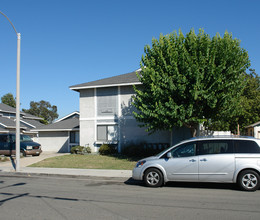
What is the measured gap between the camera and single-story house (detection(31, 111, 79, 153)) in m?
27.2

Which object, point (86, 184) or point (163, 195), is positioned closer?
point (163, 195)

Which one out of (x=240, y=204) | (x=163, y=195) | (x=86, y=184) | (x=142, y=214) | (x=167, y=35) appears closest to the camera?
(x=142, y=214)

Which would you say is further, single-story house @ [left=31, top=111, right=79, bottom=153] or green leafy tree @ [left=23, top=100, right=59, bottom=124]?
green leafy tree @ [left=23, top=100, right=59, bottom=124]

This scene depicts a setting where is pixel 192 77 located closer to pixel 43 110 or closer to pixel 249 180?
pixel 249 180

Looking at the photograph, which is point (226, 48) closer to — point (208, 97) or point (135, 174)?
point (208, 97)

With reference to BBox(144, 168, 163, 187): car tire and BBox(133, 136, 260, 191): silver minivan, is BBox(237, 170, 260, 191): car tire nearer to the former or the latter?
BBox(133, 136, 260, 191): silver minivan

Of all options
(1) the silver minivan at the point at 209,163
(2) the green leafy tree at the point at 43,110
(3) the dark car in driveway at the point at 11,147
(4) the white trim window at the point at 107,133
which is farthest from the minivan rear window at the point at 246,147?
(2) the green leafy tree at the point at 43,110

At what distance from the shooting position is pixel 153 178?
9.91m

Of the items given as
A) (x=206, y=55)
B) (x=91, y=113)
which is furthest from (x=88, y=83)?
(x=206, y=55)

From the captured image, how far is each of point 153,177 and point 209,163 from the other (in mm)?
2030

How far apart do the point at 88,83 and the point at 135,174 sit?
14890 mm

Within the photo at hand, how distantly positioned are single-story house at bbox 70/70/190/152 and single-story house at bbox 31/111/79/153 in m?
3.96

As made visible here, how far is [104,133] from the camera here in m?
23.1

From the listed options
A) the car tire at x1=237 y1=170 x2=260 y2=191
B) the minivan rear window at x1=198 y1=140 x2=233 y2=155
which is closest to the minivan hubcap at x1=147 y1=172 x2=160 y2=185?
the minivan rear window at x1=198 y1=140 x2=233 y2=155
